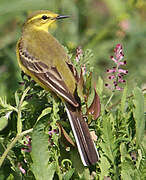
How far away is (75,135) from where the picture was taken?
2816 millimetres

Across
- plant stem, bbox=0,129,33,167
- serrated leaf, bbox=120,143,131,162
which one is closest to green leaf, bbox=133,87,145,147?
serrated leaf, bbox=120,143,131,162

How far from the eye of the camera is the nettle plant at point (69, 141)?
2.54 metres

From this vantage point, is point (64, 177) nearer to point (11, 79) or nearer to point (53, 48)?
point (53, 48)

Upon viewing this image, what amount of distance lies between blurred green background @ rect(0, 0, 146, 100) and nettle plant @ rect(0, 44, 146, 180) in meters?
3.82

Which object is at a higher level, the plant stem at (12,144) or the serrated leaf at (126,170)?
the plant stem at (12,144)

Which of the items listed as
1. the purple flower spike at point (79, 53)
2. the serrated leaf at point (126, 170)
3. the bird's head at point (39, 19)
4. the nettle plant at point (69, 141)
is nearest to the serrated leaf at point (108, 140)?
the nettle plant at point (69, 141)

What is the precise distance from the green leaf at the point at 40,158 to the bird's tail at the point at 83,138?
196mm

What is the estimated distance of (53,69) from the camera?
4.19m

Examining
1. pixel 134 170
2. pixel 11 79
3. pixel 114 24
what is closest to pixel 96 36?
pixel 114 24

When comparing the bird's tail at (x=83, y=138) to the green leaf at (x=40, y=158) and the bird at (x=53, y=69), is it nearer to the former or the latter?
the bird at (x=53, y=69)

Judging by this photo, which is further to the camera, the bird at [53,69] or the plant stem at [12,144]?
the bird at [53,69]

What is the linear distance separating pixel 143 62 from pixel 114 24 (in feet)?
4.46

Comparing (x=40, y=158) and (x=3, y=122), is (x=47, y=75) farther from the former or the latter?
(x=40, y=158)

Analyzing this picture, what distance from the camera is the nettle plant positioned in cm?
254
